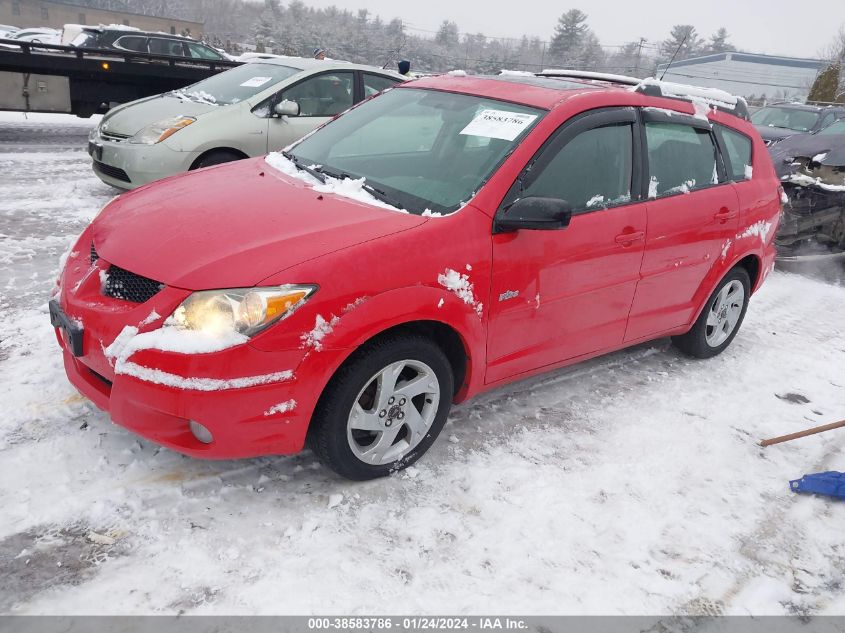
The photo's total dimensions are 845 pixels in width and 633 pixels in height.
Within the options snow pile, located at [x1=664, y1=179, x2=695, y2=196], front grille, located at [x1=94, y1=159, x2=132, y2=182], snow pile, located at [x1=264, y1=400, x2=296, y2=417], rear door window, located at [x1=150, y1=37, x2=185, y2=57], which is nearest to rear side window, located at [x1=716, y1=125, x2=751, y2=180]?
snow pile, located at [x1=664, y1=179, x2=695, y2=196]

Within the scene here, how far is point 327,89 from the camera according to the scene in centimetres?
751

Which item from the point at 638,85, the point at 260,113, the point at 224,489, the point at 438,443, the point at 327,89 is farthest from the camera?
the point at 327,89

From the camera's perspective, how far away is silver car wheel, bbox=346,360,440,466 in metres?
2.85

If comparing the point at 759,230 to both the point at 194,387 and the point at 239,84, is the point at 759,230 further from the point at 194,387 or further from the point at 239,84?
the point at 239,84

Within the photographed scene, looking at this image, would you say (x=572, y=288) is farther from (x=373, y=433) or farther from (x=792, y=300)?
(x=792, y=300)

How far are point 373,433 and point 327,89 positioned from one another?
18.2 ft

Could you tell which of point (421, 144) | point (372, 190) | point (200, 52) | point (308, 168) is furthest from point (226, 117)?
point (200, 52)

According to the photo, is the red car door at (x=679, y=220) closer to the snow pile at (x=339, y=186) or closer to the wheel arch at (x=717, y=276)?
the wheel arch at (x=717, y=276)

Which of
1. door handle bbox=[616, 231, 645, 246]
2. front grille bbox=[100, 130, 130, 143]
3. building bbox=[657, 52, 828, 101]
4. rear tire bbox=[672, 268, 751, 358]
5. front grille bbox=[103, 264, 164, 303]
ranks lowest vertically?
rear tire bbox=[672, 268, 751, 358]

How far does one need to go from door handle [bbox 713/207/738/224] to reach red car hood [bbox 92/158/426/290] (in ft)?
7.61

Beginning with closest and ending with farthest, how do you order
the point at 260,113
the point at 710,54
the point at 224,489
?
1. the point at 224,489
2. the point at 260,113
3. the point at 710,54

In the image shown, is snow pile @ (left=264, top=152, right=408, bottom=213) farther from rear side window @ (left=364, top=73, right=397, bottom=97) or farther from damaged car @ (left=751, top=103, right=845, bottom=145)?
damaged car @ (left=751, top=103, right=845, bottom=145)

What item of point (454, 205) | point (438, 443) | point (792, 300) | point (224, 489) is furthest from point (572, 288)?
point (792, 300)

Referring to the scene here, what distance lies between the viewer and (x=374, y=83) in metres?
7.89
